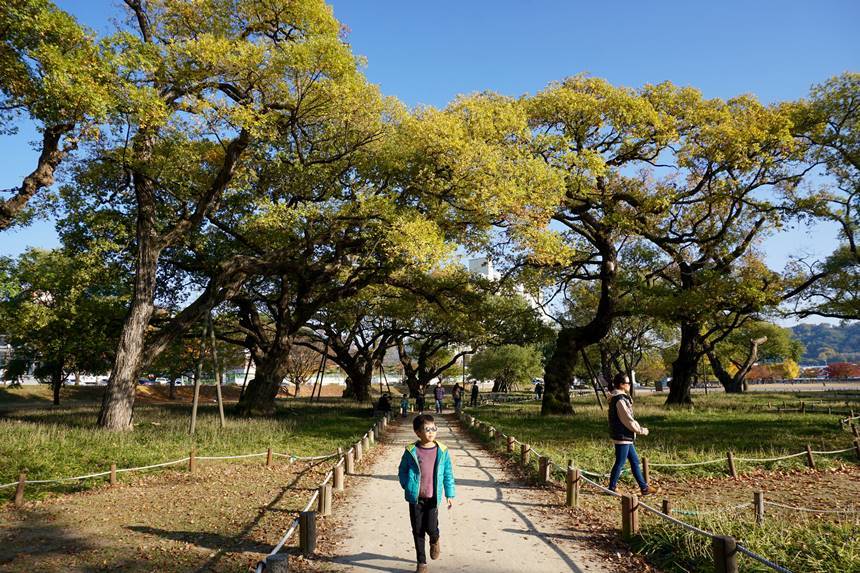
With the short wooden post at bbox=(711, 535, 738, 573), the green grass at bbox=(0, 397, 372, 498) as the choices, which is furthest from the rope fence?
the green grass at bbox=(0, 397, 372, 498)

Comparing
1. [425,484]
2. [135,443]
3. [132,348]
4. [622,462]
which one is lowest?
[135,443]

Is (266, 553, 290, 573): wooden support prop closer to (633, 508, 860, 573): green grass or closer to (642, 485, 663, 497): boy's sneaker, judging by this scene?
(633, 508, 860, 573): green grass

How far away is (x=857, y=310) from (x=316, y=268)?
1981cm

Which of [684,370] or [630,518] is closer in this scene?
[630,518]

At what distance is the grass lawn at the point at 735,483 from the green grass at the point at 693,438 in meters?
0.03

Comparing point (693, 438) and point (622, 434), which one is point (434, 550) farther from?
point (693, 438)

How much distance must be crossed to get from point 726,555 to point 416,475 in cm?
292

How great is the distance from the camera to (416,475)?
5.57m

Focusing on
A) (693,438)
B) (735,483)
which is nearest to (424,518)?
(735,483)

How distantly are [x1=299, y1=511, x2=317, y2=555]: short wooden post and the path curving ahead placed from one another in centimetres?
30

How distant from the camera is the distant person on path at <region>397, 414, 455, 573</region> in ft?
18.1

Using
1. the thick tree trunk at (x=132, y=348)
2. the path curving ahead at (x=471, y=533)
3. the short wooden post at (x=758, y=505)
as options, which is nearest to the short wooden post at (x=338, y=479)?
the path curving ahead at (x=471, y=533)

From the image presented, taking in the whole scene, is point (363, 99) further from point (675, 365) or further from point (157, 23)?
point (675, 365)

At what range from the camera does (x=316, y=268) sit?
1995 centimetres
